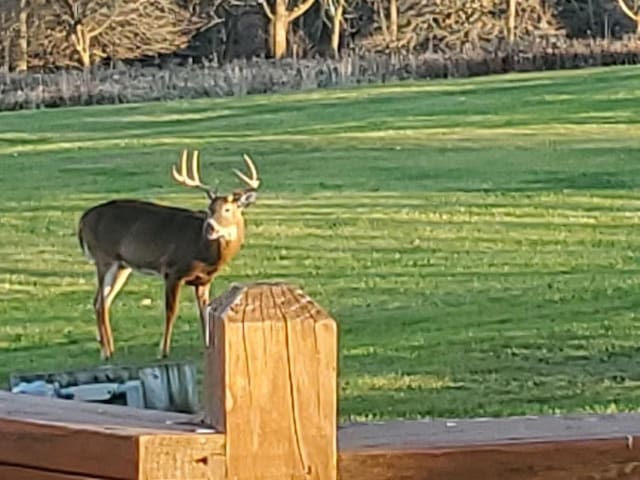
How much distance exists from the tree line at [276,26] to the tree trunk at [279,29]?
28 mm

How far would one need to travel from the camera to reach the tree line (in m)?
49.3

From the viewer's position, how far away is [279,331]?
83.4 inches

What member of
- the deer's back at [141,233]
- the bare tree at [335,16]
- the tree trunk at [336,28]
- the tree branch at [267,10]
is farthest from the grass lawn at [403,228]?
the tree branch at [267,10]

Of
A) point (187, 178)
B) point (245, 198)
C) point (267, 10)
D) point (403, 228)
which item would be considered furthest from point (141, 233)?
point (267, 10)

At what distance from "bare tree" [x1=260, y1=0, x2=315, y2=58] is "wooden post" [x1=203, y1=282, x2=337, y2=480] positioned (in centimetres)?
4862

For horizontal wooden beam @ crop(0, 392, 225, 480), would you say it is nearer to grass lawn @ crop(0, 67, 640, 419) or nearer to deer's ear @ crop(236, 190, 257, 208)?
grass lawn @ crop(0, 67, 640, 419)

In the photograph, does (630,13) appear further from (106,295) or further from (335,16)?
(106,295)

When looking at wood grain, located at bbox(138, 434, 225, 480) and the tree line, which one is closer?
wood grain, located at bbox(138, 434, 225, 480)

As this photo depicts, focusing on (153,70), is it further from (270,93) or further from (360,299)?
(360,299)

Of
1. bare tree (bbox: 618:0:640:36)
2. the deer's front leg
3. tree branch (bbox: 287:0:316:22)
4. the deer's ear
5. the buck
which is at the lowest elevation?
the deer's front leg

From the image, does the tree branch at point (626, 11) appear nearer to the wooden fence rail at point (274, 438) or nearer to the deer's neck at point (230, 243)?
the deer's neck at point (230, 243)


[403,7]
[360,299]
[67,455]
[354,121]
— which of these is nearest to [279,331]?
[67,455]

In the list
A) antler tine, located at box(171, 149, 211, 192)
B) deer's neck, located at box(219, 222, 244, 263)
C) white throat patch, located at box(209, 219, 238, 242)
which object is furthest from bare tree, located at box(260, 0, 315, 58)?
white throat patch, located at box(209, 219, 238, 242)

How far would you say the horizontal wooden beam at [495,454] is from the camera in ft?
7.19
